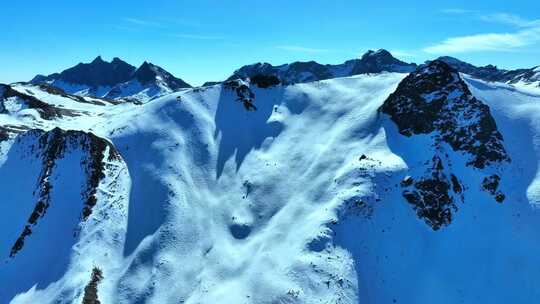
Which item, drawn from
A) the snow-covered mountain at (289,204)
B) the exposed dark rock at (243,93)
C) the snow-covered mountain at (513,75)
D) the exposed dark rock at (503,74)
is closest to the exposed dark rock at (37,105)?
the snow-covered mountain at (289,204)

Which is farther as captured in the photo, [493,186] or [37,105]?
[37,105]

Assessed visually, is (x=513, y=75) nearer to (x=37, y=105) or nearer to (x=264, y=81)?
(x=264, y=81)

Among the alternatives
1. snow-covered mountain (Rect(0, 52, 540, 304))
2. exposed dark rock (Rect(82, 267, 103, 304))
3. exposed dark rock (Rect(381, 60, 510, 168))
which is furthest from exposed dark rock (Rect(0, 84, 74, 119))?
exposed dark rock (Rect(381, 60, 510, 168))

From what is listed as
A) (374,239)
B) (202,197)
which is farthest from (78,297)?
(374,239)

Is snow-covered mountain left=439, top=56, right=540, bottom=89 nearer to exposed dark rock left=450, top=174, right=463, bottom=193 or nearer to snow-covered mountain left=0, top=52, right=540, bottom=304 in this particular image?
snow-covered mountain left=0, top=52, right=540, bottom=304

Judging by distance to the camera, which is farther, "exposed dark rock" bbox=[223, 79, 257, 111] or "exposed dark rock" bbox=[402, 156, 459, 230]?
"exposed dark rock" bbox=[223, 79, 257, 111]

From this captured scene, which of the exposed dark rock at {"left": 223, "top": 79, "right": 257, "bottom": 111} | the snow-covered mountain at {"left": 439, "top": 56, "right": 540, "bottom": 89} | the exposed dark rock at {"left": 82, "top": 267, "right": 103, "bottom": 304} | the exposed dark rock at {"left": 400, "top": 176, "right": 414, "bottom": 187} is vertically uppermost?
the exposed dark rock at {"left": 223, "top": 79, "right": 257, "bottom": 111}

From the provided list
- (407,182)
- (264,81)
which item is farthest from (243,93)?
(407,182)
